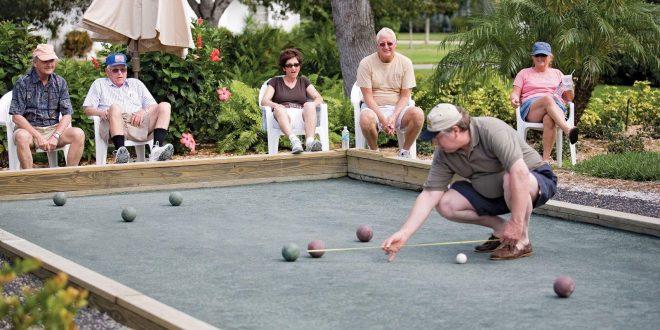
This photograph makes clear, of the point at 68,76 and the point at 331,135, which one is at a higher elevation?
the point at 68,76

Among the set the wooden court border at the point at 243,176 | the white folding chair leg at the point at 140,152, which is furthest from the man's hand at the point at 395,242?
the white folding chair leg at the point at 140,152

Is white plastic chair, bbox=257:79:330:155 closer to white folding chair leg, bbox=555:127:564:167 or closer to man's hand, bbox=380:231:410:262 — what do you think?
white folding chair leg, bbox=555:127:564:167

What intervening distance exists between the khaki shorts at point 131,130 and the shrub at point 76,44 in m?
20.4

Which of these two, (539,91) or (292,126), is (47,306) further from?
(539,91)

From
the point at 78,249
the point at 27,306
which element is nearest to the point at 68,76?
the point at 78,249

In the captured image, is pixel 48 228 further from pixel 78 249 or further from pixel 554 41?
pixel 554 41

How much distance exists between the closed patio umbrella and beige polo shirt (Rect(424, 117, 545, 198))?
5198 mm

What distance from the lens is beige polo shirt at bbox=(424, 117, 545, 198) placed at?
599cm

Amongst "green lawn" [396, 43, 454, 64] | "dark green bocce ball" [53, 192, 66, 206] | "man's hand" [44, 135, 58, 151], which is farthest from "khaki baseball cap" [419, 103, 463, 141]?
"green lawn" [396, 43, 454, 64]

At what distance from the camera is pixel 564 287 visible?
5293 mm

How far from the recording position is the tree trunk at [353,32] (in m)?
14.1

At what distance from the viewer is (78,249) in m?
6.78

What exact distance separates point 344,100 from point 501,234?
7025 mm

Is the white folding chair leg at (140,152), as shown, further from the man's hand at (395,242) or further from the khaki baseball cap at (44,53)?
the man's hand at (395,242)
